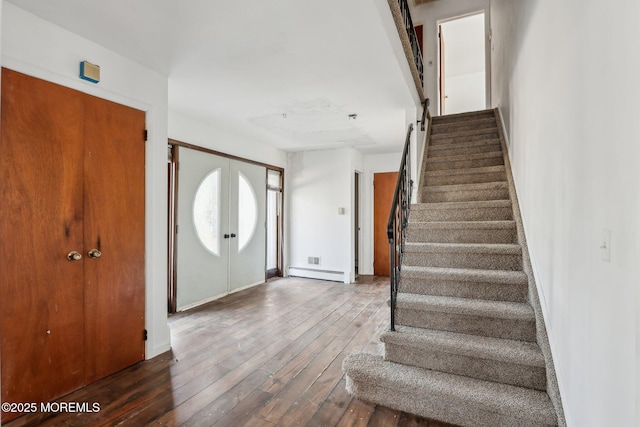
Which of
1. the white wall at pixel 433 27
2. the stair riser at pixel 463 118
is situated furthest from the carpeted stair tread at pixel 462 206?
the white wall at pixel 433 27

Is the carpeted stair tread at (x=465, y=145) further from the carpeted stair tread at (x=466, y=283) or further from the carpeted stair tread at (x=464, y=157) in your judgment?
the carpeted stair tread at (x=466, y=283)

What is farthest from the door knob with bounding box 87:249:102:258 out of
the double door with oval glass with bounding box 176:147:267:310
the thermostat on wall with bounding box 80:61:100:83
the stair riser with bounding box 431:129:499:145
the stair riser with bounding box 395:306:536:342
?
the stair riser with bounding box 431:129:499:145

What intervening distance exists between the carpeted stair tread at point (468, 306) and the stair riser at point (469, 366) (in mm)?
297

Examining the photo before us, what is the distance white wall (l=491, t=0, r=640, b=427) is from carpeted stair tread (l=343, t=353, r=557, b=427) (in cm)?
20

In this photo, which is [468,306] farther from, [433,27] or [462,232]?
[433,27]

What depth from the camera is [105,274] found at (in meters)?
2.37

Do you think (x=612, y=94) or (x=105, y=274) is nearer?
(x=612, y=94)

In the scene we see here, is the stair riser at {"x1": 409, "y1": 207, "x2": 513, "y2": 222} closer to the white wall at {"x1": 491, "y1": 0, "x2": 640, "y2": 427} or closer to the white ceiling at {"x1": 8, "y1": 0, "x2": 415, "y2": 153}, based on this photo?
the white wall at {"x1": 491, "y1": 0, "x2": 640, "y2": 427}

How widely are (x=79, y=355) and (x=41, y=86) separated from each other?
1837 millimetres

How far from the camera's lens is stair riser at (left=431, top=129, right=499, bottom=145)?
14.2 ft

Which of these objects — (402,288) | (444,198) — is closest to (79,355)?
(402,288)

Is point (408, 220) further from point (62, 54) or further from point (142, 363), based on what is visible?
point (62, 54)

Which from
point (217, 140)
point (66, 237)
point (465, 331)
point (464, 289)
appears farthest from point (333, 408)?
point (217, 140)

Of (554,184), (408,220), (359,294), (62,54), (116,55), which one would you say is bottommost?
(359,294)
